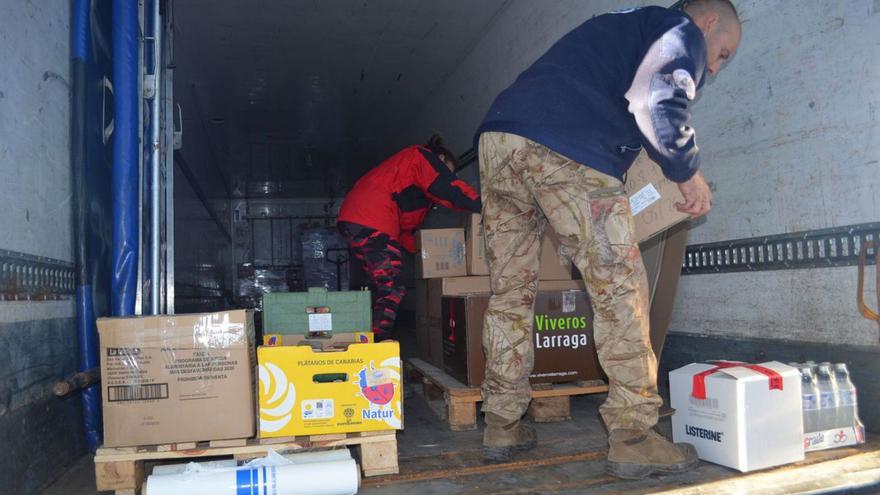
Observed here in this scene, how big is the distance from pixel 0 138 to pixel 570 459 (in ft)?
7.81

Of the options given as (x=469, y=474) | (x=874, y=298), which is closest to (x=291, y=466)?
(x=469, y=474)

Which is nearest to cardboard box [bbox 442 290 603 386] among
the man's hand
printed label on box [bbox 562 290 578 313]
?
printed label on box [bbox 562 290 578 313]

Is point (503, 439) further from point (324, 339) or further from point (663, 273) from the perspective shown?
point (663, 273)

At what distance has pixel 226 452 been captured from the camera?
8.31ft

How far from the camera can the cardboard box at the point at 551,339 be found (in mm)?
3521

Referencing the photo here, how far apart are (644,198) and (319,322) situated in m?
1.55

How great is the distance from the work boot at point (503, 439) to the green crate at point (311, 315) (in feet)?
2.53

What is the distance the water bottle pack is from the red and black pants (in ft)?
8.54

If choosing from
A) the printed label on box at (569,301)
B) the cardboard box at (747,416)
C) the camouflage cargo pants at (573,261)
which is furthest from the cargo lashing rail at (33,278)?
the cardboard box at (747,416)

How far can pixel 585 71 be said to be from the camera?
2582mm

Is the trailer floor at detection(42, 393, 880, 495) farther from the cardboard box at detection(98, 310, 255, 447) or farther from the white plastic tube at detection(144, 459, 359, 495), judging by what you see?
the cardboard box at detection(98, 310, 255, 447)

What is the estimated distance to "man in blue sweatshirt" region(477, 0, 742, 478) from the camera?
2.38m

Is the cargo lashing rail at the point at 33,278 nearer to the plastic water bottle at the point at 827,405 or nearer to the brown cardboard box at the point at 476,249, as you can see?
the brown cardboard box at the point at 476,249

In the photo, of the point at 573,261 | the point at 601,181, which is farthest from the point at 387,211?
the point at 601,181
